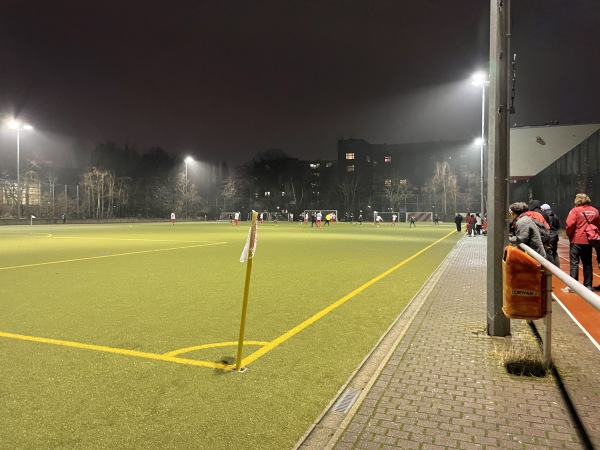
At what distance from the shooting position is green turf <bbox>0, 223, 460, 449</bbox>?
11.1 ft

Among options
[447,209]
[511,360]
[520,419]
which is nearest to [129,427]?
[520,419]

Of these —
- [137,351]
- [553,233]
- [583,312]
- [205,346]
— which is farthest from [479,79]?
[137,351]

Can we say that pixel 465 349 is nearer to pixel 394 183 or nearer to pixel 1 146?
pixel 1 146

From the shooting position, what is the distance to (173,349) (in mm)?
5320

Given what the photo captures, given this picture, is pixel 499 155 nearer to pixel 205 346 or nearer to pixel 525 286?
pixel 525 286

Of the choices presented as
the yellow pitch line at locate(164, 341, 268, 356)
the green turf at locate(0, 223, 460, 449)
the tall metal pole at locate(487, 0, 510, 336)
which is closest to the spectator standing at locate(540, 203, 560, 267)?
the green turf at locate(0, 223, 460, 449)

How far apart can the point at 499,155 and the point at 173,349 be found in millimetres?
4868

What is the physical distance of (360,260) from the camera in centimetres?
1502

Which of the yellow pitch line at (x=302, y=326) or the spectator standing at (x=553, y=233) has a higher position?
the spectator standing at (x=553, y=233)

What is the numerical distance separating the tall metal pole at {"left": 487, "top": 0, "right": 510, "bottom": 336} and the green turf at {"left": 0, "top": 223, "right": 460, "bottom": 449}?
5.11 feet

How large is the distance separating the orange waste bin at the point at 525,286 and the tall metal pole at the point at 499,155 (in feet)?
4.22

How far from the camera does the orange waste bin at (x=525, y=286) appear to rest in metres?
4.49

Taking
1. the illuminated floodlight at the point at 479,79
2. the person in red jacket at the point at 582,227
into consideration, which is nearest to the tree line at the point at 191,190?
the illuminated floodlight at the point at 479,79

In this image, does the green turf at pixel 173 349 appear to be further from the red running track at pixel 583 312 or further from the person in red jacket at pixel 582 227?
the person in red jacket at pixel 582 227
